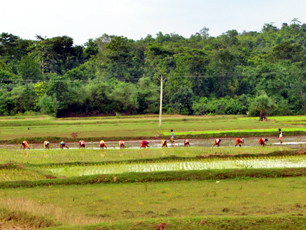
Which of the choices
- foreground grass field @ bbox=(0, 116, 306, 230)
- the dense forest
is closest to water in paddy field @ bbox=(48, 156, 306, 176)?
foreground grass field @ bbox=(0, 116, 306, 230)

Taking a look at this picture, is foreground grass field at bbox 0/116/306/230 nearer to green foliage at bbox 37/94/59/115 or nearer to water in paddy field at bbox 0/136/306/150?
water in paddy field at bbox 0/136/306/150

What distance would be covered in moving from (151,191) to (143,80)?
5061cm

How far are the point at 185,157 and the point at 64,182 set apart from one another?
8186 millimetres

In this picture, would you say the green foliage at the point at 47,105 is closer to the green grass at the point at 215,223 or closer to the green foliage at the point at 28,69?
the green foliage at the point at 28,69

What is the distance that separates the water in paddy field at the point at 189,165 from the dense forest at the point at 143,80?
28.3 m

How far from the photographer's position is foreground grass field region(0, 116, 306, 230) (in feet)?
31.6

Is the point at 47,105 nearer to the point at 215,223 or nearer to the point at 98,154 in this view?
the point at 98,154

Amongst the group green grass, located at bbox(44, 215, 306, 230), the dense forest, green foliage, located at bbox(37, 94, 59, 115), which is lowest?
green grass, located at bbox(44, 215, 306, 230)

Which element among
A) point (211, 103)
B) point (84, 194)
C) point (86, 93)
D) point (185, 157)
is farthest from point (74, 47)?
point (84, 194)

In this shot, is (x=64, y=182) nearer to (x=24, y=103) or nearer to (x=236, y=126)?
(x=236, y=126)

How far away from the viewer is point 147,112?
62.3m

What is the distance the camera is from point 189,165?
19.6 metres

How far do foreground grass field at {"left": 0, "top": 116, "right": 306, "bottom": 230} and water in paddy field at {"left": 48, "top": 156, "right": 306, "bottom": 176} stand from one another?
0.06 meters

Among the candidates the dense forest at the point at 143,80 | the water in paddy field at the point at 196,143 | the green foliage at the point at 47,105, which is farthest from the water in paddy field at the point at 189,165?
the green foliage at the point at 47,105
